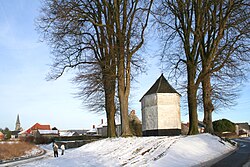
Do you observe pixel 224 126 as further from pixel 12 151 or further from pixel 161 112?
pixel 12 151

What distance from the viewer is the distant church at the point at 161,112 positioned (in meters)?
44.0

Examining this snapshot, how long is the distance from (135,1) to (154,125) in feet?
81.0

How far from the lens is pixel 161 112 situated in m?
44.9

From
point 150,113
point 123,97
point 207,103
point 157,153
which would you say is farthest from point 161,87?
point 157,153

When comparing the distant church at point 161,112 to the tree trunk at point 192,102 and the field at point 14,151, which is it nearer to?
the field at point 14,151

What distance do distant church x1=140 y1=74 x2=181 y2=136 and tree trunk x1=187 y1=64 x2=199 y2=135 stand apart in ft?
73.9

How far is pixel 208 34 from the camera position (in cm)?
2400

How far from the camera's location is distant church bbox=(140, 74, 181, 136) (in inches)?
1732

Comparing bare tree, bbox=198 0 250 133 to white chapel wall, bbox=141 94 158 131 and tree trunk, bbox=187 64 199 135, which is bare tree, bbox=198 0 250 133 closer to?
tree trunk, bbox=187 64 199 135

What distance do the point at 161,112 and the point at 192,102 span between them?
77.2 feet

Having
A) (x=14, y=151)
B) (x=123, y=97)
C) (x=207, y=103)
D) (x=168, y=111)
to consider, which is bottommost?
(x=14, y=151)

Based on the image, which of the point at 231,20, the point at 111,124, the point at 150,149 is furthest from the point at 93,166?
the point at 231,20

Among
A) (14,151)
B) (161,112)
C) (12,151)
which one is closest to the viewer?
(12,151)

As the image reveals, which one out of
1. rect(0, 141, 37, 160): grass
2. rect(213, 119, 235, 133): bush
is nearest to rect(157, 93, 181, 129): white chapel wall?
rect(213, 119, 235, 133): bush
